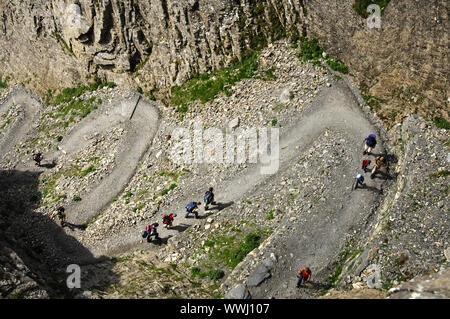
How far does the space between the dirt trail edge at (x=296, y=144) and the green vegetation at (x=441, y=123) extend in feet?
15.3

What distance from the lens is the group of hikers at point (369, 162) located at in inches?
1086

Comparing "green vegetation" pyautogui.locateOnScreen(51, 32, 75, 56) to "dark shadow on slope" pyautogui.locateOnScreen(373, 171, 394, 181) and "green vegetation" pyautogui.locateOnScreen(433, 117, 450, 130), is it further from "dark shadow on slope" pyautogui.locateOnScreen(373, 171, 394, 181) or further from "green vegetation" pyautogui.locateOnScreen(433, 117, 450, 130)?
"green vegetation" pyautogui.locateOnScreen(433, 117, 450, 130)

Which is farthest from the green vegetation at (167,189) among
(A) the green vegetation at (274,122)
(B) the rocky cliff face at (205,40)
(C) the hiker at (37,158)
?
(C) the hiker at (37,158)

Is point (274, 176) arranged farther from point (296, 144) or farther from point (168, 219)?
point (168, 219)

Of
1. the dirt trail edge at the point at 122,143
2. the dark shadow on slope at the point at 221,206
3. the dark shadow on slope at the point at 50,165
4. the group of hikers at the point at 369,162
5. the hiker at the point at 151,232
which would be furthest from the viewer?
the dark shadow on slope at the point at 50,165

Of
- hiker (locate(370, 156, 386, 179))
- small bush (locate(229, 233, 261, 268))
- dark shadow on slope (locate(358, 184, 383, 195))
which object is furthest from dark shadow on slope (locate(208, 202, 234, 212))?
hiker (locate(370, 156, 386, 179))

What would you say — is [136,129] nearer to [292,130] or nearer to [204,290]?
[292,130]

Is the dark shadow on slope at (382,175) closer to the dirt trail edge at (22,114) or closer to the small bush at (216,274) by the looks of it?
the small bush at (216,274)

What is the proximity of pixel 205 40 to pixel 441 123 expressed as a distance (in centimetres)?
2594

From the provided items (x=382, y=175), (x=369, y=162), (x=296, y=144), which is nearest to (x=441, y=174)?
(x=382, y=175)

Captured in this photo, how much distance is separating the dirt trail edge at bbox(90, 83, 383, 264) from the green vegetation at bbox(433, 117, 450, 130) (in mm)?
4655

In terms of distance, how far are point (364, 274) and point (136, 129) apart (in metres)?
29.0

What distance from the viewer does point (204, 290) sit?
82.9ft

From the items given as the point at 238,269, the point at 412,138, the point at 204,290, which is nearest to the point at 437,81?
the point at 412,138
